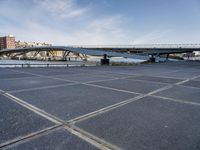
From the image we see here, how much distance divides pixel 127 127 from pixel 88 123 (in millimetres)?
1054

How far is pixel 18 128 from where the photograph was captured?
4.39 meters

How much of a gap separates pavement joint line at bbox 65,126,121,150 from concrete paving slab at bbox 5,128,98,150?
0.12 m

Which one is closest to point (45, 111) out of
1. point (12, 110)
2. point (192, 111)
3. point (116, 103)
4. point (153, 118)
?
point (12, 110)

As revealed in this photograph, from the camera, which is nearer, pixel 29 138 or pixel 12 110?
pixel 29 138

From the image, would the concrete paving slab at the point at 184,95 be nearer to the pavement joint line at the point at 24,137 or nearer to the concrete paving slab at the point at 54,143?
the concrete paving slab at the point at 54,143

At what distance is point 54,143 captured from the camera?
3.67 m

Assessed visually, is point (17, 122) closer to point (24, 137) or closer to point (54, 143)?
point (24, 137)

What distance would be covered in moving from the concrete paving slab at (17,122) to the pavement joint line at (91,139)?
73cm

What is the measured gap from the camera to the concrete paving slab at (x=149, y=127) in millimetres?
3730

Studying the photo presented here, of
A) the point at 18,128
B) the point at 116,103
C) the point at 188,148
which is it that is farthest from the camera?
the point at 116,103

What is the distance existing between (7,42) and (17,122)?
660 feet

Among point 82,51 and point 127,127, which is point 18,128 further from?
point 82,51

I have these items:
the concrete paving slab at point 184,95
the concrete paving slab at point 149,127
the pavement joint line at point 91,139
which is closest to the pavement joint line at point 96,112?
the concrete paving slab at point 149,127

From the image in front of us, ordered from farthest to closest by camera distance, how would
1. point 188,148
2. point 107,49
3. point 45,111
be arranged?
1. point 107,49
2. point 45,111
3. point 188,148
